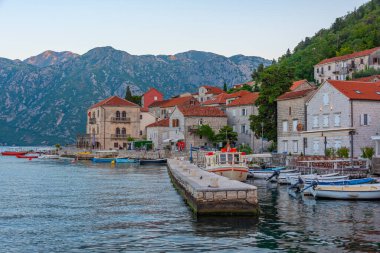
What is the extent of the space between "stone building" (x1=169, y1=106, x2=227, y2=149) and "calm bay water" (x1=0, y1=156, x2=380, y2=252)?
5559cm

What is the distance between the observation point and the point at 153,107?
130m

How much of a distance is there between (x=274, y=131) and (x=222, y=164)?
25.4 m

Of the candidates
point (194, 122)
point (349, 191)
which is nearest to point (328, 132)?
point (349, 191)

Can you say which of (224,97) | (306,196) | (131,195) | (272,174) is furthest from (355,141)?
(224,97)

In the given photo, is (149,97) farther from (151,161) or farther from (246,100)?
(246,100)

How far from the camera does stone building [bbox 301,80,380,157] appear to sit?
171 feet

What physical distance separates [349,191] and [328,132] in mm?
23939

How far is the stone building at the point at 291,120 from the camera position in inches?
2442

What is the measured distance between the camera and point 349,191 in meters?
31.8

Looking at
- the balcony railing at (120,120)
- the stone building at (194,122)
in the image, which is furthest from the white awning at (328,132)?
the balcony railing at (120,120)

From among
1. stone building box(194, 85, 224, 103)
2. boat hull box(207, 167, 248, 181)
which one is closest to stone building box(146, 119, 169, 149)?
stone building box(194, 85, 224, 103)

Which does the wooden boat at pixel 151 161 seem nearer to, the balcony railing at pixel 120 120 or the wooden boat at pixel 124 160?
the wooden boat at pixel 124 160

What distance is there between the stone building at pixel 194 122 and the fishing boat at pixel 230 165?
42.5 meters

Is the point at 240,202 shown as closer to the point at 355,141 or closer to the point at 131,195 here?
the point at 131,195
